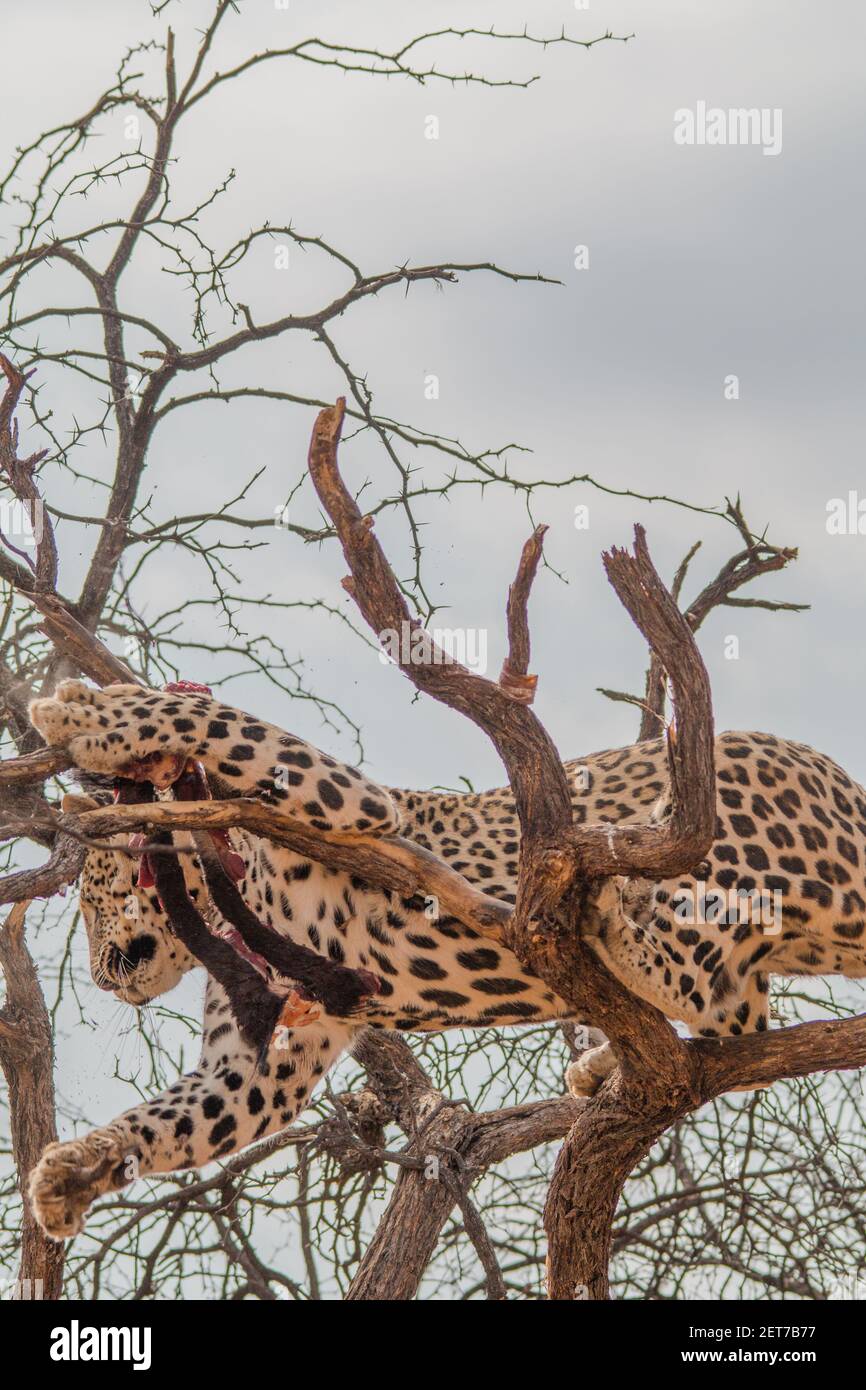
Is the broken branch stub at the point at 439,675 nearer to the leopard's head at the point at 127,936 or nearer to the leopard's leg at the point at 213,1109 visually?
the leopard's leg at the point at 213,1109

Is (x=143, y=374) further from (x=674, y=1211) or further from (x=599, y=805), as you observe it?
(x=674, y=1211)

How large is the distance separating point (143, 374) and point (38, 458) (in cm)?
125

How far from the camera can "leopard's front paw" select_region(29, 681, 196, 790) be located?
5.66 meters

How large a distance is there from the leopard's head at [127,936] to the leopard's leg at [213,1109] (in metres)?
0.44

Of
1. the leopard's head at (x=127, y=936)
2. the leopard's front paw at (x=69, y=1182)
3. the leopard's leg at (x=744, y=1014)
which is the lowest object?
the leopard's front paw at (x=69, y=1182)

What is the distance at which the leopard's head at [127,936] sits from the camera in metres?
7.28

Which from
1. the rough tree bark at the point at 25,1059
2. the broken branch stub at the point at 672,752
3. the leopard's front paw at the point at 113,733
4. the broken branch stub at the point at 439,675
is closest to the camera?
the broken branch stub at the point at 672,752

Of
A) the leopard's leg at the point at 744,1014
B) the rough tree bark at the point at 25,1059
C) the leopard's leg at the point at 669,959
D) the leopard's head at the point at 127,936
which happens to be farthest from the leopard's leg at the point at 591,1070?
the rough tree bark at the point at 25,1059

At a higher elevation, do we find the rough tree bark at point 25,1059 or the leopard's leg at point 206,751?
the leopard's leg at point 206,751

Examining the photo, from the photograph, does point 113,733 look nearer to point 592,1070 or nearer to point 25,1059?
point 25,1059

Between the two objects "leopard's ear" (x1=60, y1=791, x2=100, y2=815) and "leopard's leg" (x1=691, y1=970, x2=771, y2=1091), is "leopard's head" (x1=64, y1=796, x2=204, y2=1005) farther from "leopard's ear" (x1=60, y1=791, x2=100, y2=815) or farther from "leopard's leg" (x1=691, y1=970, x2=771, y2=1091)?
"leopard's leg" (x1=691, y1=970, x2=771, y2=1091)

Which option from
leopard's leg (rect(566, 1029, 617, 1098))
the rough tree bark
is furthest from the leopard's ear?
leopard's leg (rect(566, 1029, 617, 1098))

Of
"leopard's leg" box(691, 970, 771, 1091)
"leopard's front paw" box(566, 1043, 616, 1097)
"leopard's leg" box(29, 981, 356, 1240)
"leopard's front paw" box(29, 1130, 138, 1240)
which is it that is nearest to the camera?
"leopard's front paw" box(29, 1130, 138, 1240)
